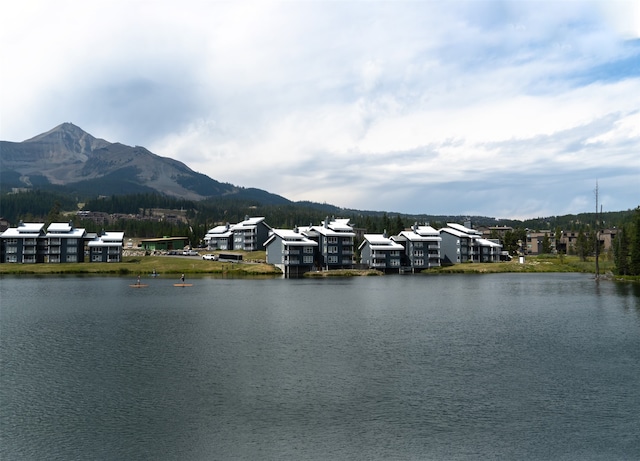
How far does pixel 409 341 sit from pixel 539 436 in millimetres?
22271

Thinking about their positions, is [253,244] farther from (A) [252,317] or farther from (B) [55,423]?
(B) [55,423]

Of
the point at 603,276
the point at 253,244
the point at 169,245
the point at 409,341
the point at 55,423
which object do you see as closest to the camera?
the point at 55,423

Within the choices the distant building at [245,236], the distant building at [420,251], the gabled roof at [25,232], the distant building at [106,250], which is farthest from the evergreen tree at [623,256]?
the gabled roof at [25,232]

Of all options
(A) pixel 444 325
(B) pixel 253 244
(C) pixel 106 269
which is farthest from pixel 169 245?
(A) pixel 444 325

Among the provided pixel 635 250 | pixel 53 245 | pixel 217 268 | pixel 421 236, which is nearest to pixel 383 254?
pixel 421 236

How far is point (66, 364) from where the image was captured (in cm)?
4016

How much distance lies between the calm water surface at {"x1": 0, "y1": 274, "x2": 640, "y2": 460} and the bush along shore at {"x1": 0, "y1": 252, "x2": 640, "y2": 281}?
212 ft

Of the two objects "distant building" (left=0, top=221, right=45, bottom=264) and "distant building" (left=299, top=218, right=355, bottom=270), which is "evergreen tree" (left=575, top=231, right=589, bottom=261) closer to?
"distant building" (left=299, top=218, right=355, bottom=270)

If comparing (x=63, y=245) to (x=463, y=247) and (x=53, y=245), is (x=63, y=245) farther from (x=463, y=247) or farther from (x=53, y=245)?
(x=463, y=247)

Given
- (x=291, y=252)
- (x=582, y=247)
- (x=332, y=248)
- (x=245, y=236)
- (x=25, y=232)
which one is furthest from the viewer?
(x=582, y=247)

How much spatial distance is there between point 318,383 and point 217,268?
347ft

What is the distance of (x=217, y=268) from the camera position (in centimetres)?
13762

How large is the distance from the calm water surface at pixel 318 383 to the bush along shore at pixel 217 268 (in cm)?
6473

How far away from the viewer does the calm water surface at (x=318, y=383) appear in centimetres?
2552
